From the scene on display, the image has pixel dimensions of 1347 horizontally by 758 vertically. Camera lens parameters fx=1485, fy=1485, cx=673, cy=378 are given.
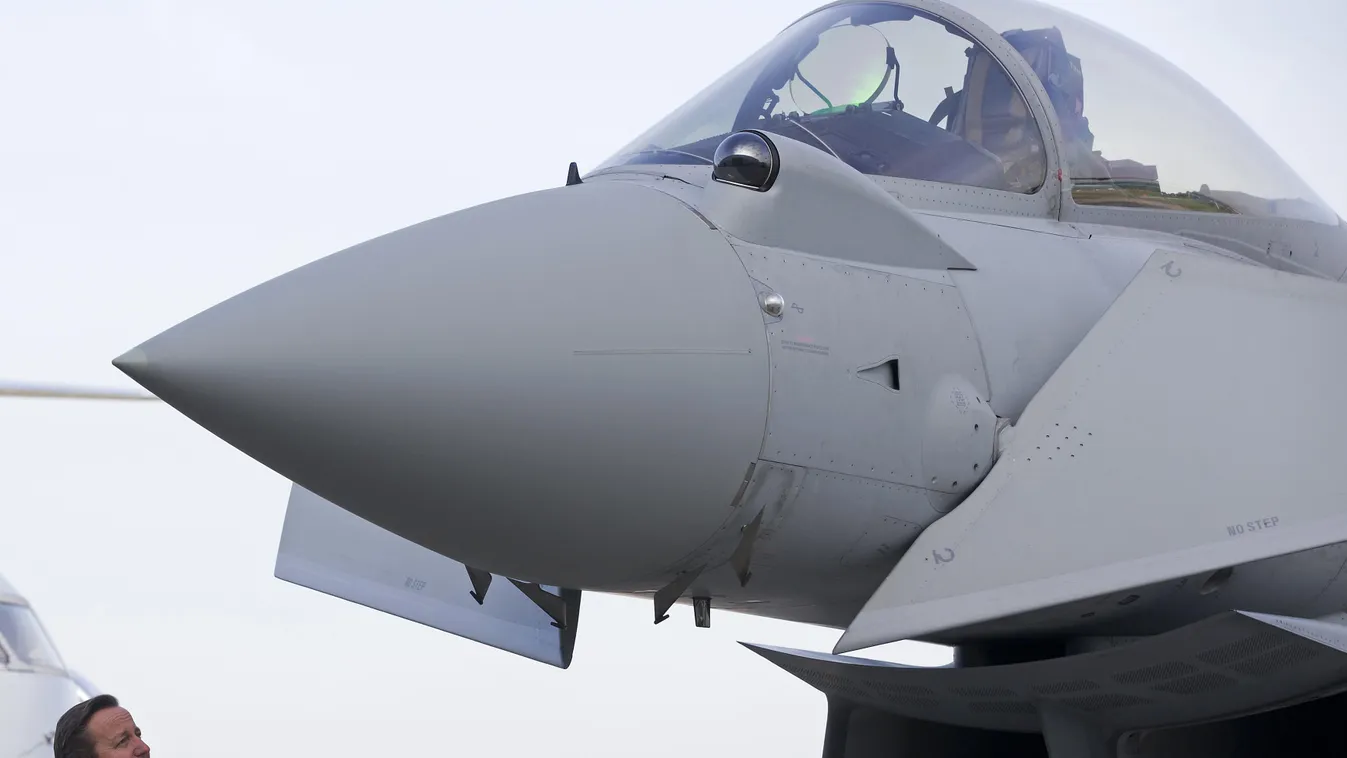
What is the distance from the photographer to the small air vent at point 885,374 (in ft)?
11.9

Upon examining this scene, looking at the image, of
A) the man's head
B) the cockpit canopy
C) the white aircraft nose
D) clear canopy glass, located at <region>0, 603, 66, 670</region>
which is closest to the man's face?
the man's head

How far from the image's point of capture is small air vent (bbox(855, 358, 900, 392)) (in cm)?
362

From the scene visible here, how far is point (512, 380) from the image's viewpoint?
3.08m

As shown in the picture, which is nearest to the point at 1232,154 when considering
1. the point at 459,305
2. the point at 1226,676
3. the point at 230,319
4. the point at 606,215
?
the point at 1226,676

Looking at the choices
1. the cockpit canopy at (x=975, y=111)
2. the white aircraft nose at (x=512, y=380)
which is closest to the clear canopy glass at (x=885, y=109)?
the cockpit canopy at (x=975, y=111)

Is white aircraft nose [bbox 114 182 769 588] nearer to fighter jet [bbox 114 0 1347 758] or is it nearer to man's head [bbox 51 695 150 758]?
fighter jet [bbox 114 0 1347 758]

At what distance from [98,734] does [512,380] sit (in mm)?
1034

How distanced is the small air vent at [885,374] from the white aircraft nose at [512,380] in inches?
13.4

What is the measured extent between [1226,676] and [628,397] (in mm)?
1794

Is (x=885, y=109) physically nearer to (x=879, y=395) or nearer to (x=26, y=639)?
(x=879, y=395)

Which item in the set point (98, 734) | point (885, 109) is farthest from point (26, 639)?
point (98, 734)

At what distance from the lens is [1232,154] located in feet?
17.0

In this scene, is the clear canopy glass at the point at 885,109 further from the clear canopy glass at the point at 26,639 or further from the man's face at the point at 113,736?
the clear canopy glass at the point at 26,639

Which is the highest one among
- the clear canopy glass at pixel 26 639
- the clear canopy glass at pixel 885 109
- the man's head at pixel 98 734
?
the clear canopy glass at pixel 885 109
